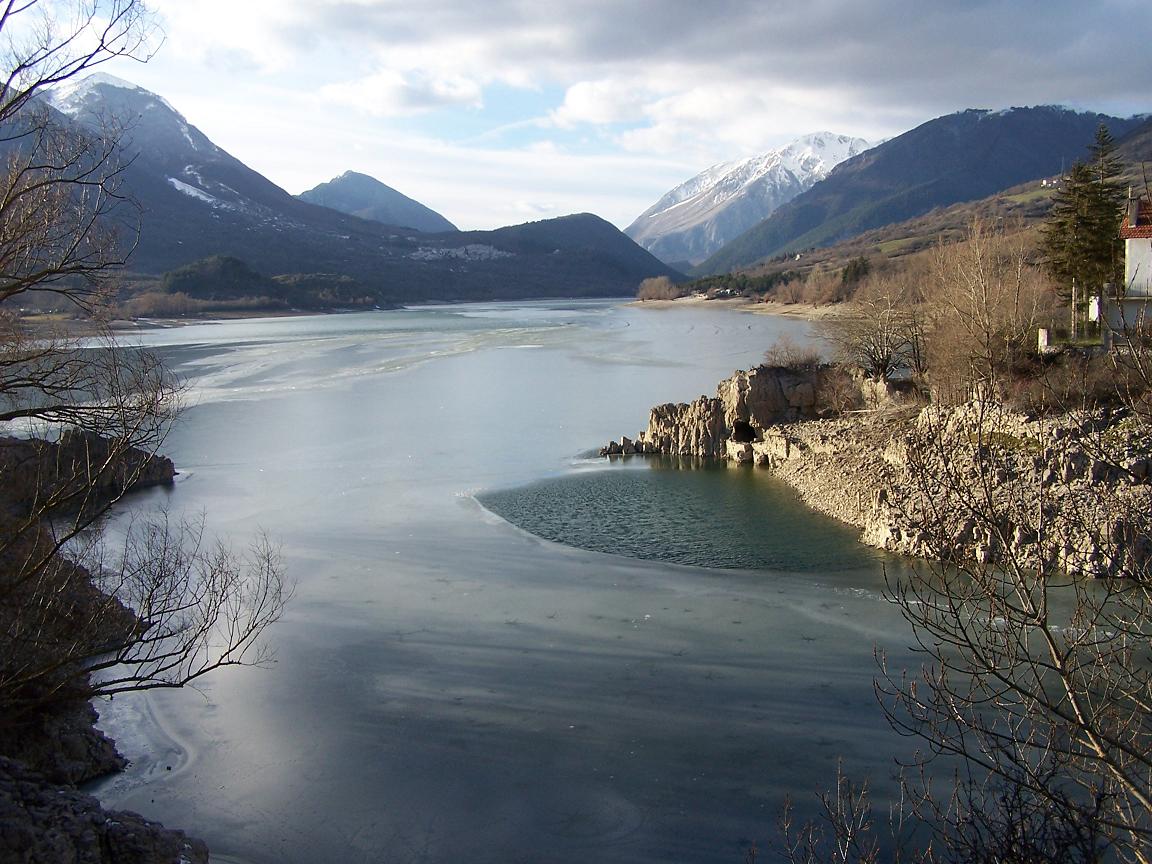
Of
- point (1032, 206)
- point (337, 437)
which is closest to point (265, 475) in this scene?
point (337, 437)

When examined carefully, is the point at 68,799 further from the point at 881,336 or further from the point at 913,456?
the point at 881,336

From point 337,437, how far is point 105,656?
56.3 ft

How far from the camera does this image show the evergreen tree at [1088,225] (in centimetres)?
2602

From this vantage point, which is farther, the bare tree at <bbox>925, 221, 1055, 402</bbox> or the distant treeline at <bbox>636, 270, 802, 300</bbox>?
the distant treeline at <bbox>636, 270, 802, 300</bbox>

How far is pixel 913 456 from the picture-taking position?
23.1 feet

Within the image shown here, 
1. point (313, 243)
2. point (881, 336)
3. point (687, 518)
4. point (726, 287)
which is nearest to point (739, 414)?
point (881, 336)

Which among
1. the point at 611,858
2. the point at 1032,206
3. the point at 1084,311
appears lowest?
the point at 611,858

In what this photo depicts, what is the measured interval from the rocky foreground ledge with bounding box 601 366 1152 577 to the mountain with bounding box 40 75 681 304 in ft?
326

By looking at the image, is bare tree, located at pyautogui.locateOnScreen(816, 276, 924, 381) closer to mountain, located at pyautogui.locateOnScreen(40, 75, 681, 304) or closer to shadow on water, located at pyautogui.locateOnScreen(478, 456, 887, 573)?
shadow on water, located at pyautogui.locateOnScreen(478, 456, 887, 573)

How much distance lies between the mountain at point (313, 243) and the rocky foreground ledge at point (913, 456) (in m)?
99.3

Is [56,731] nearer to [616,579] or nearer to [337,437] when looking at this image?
[616,579]

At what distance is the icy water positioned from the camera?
30.8 ft

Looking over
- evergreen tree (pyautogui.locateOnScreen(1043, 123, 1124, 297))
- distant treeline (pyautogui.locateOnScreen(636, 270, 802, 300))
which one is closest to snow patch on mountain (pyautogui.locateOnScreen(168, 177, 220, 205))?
distant treeline (pyautogui.locateOnScreen(636, 270, 802, 300))

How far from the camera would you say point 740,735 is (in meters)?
10.7
